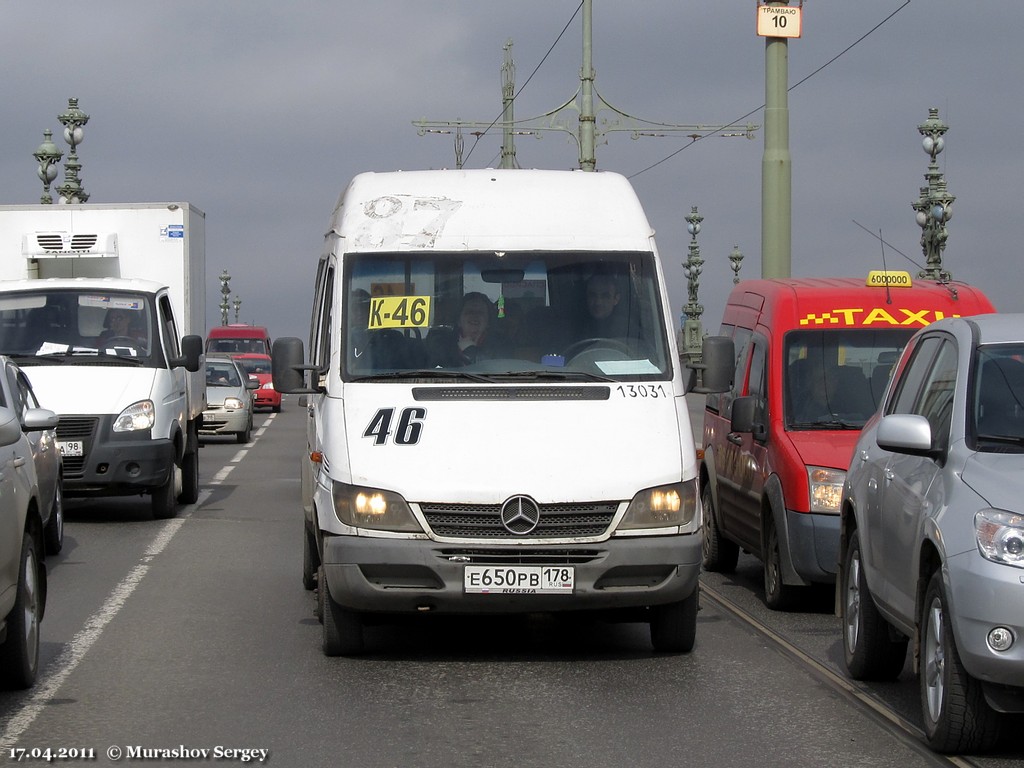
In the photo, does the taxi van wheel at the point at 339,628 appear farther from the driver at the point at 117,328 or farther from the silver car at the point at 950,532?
the driver at the point at 117,328

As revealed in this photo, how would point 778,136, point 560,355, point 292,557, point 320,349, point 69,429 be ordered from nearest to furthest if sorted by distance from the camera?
1. point 560,355
2. point 320,349
3. point 292,557
4. point 69,429
5. point 778,136

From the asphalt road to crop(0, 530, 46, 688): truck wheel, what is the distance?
0.11 m

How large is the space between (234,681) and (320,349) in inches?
98.6

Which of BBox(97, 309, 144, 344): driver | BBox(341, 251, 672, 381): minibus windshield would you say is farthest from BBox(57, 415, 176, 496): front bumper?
BBox(341, 251, 672, 381): minibus windshield

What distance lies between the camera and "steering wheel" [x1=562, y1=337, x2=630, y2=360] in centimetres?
920

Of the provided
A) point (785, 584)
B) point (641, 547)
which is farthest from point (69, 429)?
point (641, 547)

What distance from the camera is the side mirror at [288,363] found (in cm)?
935

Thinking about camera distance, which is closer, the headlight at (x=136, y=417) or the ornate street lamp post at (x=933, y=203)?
the headlight at (x=136, y=417)

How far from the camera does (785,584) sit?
10.4m

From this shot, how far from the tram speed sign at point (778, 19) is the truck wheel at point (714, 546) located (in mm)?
10699

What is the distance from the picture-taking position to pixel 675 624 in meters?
8.80

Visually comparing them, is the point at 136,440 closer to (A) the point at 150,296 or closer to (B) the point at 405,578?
(A) the point at 150,296

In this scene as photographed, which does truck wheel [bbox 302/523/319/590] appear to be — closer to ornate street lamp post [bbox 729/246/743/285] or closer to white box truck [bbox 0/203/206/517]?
white box truck [bbox 0/203/206/517]

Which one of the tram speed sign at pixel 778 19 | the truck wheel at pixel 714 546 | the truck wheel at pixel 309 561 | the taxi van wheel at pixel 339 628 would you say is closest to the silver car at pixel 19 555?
the taxi van wheel at pixel 339 628
